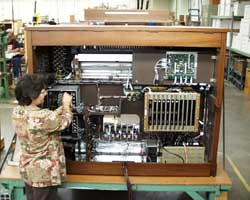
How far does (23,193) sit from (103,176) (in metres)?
0.54

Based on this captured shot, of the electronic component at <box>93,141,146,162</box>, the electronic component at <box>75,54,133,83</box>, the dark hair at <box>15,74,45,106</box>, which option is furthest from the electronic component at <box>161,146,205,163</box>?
the dark hair at <box>15,74,45,106</box>

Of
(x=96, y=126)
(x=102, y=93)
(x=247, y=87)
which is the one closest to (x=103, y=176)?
(x=96, y=126)

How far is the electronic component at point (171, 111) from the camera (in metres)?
2.17

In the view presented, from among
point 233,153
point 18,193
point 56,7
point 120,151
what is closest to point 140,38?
point 120,151

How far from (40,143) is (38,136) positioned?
2.1 inches

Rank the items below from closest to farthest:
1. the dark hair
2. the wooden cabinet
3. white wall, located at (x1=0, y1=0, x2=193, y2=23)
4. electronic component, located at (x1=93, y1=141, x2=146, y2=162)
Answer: the dark hair → the wooden cabinet → electronic component, located at (x1=93, y1=141, x2=146, y2=162) → white wall, located at (x1=0, y1=0, x2=193, y2=23)

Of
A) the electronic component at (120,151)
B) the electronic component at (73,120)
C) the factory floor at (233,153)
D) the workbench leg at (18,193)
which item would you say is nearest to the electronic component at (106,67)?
the electronic component at (73,120)

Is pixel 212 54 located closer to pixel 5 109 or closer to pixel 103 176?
pixel 103 176

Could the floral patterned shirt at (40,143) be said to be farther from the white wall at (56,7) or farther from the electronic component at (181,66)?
the white wall at (56,7)

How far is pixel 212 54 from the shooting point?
2.23 meters

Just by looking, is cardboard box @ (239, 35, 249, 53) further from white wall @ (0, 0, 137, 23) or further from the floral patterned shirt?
white wall @ (0, 0, 137, 23)

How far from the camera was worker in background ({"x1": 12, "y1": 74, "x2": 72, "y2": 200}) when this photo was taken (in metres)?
1.84

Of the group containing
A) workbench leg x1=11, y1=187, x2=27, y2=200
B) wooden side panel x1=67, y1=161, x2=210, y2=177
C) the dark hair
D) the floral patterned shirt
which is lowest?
workbench leg x1=11, y1=187, x2=27, y2=200

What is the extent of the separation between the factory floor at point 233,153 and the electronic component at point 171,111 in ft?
2.87
